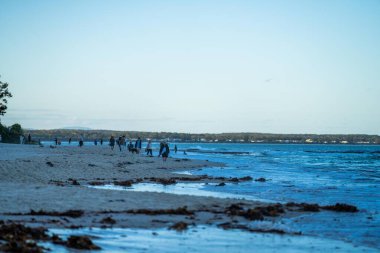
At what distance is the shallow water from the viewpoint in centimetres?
948

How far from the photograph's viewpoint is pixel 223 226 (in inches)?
477

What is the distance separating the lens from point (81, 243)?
8969 millimetres

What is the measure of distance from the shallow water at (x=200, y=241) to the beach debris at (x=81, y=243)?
20 centimetres

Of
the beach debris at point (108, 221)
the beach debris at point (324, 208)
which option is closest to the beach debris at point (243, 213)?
the beach debris at point (324, 208)

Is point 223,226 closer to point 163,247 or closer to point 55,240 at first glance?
point 163,247

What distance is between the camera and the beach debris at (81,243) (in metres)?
8.94

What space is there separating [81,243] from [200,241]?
97.9 inches

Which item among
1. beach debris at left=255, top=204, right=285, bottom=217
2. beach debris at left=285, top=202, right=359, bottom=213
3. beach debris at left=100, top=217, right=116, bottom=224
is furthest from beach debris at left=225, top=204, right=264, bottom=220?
beach debris at left=100, top=217, right=116, bottom=224

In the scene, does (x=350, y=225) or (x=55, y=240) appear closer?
(x=55, y=240)

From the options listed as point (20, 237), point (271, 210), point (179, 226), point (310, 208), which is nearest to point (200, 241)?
point (179, 226)

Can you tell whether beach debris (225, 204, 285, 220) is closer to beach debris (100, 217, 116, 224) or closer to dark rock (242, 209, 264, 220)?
dark rock (242, 209, 264, 220)

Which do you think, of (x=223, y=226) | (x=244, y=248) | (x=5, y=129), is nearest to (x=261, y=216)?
(x=223, y=226)

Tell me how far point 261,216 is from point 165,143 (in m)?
27.2

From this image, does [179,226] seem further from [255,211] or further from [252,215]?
[255,211]
